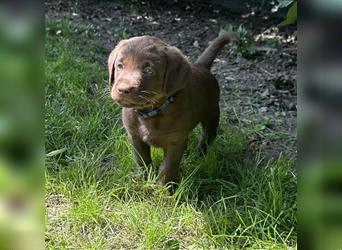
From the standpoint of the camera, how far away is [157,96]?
2.80m

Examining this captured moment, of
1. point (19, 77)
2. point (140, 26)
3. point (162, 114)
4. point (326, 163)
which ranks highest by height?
point (19, 77)

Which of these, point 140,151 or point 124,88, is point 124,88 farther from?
point 140,151

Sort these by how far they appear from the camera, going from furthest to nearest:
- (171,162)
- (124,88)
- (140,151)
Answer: (140,151) → (171,162) → (124,88)

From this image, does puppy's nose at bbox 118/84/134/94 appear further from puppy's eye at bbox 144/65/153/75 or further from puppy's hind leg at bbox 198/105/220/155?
puppy's hind leg at bbox 198/105/220/155

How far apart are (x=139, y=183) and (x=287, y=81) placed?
7.36 feet

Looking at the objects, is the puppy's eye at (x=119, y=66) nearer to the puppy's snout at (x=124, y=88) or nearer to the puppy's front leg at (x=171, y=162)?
the puppy's snout at (x=124, y=88)

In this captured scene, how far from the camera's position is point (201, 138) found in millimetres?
3482

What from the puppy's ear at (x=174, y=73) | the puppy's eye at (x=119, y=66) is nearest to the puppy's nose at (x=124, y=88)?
the puppy's eye at (x=119, y=66)

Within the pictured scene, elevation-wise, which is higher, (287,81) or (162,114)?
(162,114)

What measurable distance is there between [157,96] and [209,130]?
74cm

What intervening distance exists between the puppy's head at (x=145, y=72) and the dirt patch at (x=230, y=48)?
39.1 inches

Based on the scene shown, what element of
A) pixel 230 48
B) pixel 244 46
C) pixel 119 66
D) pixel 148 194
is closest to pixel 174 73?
pixel 119 66

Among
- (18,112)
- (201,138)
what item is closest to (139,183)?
(201,138)

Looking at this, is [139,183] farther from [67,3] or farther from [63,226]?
[67,3]
